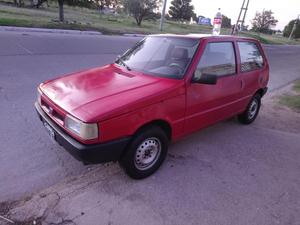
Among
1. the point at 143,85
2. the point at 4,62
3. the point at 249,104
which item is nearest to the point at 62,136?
the point at 143,85

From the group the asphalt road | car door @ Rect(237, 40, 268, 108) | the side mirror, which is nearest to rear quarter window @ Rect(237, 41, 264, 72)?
car door @ Rect(237, 40, 268, 108)

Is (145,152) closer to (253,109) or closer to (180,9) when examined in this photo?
(253,109)

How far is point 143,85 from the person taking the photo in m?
3.12

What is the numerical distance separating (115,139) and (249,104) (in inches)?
125

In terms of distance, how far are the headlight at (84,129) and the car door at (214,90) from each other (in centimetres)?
130

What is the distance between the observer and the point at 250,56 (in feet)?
15.3

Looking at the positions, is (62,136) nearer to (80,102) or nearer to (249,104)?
(80,102)

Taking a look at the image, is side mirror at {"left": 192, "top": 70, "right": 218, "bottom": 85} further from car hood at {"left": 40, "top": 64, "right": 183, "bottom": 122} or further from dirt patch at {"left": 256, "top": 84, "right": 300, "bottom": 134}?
dirt patch at {"left": 256, "top": 84, "right": 300, "bottom": 134}

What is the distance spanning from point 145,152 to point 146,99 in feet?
2.28

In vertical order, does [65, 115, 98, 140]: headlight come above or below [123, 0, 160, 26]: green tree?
below

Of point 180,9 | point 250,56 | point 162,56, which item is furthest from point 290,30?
point 162,56

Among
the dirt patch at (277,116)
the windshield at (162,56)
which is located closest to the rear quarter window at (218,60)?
the windshield at (162,56)

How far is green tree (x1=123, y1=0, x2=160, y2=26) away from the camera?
27.1 metres

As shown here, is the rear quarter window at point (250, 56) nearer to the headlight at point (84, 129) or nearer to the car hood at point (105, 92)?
the car hood at point (105, 92)
